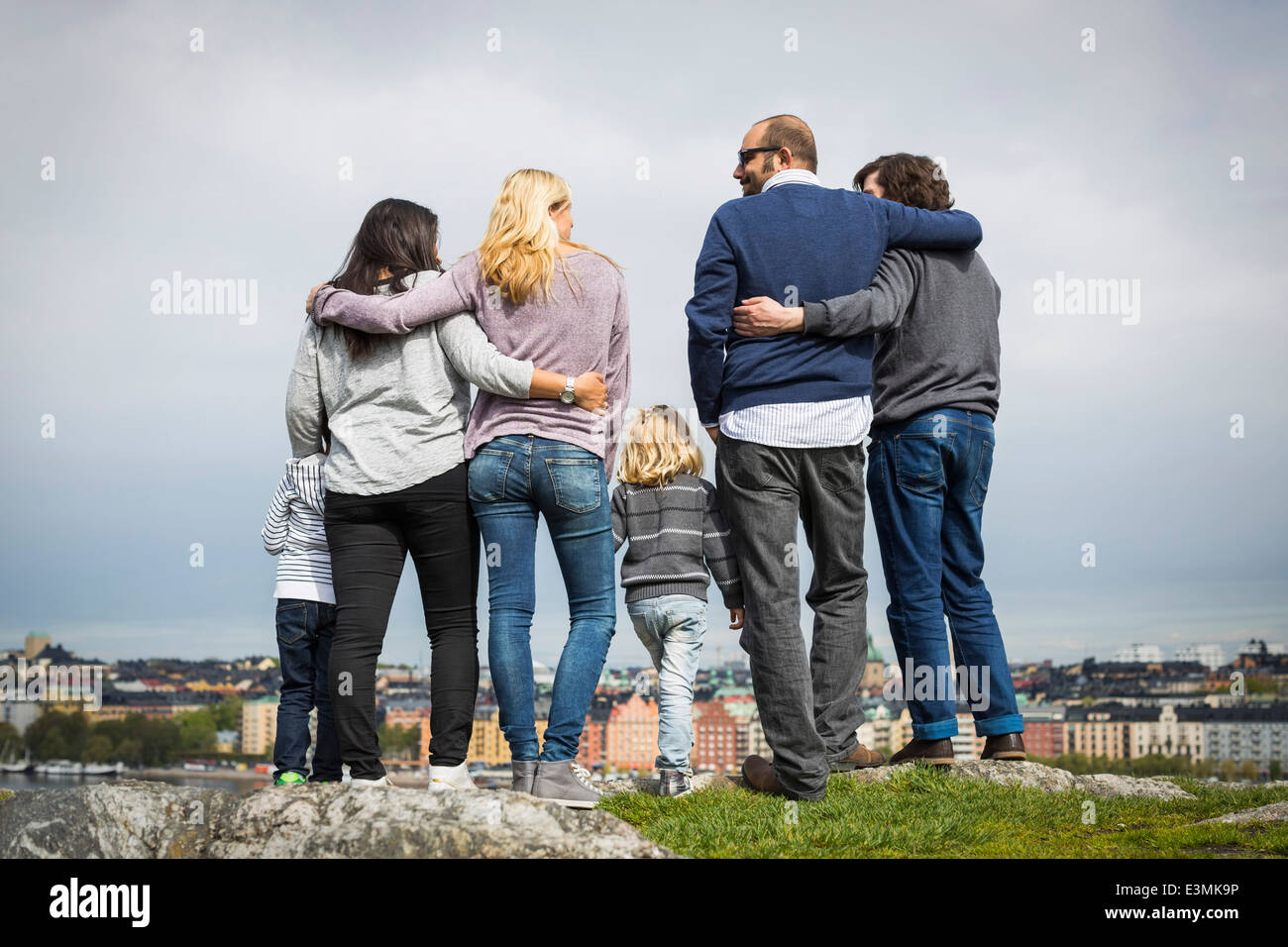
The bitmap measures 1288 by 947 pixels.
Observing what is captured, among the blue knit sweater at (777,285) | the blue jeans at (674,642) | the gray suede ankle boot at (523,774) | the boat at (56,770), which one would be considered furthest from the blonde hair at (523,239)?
the boat at (56,770)

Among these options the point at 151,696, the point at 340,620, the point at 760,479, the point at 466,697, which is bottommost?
the point at 151,696

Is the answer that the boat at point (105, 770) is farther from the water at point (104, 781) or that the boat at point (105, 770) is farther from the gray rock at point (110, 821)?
the gray rock at point (110, 821)

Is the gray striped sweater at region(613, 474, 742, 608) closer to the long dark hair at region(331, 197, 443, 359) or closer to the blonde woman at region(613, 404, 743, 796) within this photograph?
the blonde woman at region(613, 404, 743, 796)

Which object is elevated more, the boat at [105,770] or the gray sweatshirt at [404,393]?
the gray sweatshirt at [404,393]

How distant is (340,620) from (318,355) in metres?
1.29

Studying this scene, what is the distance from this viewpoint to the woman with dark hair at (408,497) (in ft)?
14.2

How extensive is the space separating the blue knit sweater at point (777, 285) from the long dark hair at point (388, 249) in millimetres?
1297

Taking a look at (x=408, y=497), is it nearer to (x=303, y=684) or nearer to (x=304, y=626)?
(x=304, y=626)

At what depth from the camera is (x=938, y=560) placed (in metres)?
5.34

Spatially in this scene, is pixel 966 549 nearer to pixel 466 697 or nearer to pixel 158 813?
pixel 466 697

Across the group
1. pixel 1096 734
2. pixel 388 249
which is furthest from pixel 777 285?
pixel 1096 734
